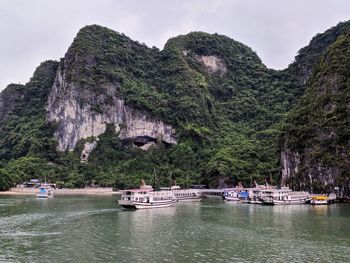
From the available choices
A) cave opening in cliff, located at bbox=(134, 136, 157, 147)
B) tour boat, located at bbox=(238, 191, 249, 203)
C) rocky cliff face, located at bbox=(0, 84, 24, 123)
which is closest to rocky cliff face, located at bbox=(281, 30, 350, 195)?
tour boat, located at bbox=(238, 191, 249, 203)

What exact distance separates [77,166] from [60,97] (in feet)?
95.3

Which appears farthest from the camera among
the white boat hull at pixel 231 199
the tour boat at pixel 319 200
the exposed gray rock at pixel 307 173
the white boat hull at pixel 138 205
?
the white boat hull at pixel 231 199

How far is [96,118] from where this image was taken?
15725 centimetres

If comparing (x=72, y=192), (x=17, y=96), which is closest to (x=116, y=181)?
(x=72, y=192)

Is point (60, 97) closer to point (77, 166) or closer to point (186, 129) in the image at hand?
point (77, 166)

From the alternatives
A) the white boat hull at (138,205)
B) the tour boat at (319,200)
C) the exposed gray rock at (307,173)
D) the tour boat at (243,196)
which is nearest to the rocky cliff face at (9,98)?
the tour boat at (243,196)

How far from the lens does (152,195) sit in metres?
75.2

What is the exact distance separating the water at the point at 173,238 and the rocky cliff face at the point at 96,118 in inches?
3814

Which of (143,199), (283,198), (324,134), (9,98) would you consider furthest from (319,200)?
(9,98)

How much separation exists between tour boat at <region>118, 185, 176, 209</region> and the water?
9.68 meters

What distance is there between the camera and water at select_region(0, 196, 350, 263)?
108ft

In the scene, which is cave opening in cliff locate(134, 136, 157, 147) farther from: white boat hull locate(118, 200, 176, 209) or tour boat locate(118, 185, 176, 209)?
white boat hull locate(118, 200, 176, 209)

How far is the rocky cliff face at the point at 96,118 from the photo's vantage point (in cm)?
15650

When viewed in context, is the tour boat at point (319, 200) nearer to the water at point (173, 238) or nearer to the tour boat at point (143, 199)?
the water at point (173, 238)
